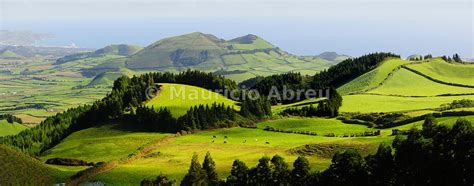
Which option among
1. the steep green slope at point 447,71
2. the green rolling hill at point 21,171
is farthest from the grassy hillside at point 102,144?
the steep green slope at point 447,71

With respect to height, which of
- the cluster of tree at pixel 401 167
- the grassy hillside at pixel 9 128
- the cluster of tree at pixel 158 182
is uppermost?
the cluster of tree at pixel 401 167

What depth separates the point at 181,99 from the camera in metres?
129

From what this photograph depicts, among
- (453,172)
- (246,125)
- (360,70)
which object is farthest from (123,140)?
(360,70)

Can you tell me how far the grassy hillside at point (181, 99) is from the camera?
389 feet

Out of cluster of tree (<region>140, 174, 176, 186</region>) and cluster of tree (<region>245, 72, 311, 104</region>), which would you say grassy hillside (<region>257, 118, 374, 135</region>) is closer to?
cluster of tree (<region>140, 174, 176, 186</region>)

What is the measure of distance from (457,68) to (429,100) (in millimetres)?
56079

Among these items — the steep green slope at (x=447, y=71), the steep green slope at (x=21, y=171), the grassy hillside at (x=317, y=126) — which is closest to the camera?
the steep green slope at (x=21, y=171)

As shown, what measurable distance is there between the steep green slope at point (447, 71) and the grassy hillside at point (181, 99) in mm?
73894

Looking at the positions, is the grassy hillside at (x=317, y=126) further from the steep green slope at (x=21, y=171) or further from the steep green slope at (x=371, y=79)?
the steep green slope at (x=371, y=79)

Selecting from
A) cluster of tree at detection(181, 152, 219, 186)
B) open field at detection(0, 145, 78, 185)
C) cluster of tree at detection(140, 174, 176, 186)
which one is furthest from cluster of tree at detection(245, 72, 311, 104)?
cluster of tree at detection(140, 174, 176, 186)

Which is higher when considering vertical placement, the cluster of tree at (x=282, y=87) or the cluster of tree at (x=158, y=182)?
the cluster of tree at (x=282, y=87)

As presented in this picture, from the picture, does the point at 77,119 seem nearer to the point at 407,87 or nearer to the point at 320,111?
the point at 320,111

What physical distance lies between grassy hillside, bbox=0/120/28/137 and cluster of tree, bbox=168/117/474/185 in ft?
460

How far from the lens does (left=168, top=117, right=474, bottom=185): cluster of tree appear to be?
4178cm
